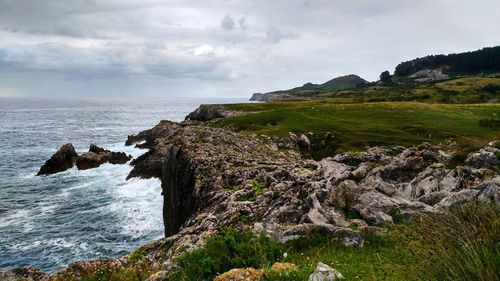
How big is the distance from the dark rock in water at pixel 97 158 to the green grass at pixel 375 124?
718 inches

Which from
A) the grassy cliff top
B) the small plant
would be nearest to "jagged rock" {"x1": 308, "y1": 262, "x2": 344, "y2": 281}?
the small plant

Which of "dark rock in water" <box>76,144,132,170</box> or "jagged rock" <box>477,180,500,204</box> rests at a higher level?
"jagged rock" <box>477,180,500,204</box>

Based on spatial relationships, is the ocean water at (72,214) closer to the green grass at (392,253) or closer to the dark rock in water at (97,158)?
the dark rock in water at (97,158)

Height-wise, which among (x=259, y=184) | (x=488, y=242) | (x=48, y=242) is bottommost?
(x=48, y=242)

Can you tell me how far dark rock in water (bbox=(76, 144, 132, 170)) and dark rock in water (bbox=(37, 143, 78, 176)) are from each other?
6.87 ft

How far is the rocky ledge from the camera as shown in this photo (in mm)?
63344

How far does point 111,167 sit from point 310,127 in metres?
34.0

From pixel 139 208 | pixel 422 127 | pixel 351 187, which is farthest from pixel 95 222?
pixel 422 127

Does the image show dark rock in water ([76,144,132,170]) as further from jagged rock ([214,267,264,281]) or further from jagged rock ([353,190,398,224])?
jagged rock ([214,267,264,281])

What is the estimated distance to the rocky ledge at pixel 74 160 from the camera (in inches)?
2494

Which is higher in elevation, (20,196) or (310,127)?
(310,127)

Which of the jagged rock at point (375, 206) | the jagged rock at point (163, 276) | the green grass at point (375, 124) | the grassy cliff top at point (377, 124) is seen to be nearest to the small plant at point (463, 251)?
the jagged rock at point (163, 276)

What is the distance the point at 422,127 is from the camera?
48750 mm

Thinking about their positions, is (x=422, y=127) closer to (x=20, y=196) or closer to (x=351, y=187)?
(x=351, y=187)
